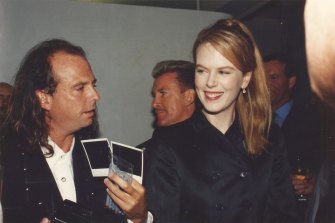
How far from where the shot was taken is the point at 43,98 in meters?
1.38

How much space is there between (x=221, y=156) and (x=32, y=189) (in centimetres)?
64

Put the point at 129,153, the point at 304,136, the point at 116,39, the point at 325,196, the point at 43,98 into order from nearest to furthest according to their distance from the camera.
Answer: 1. the point at 325,196
2. the point at 129,153
3. the point at 43,98
4. the point at 304,136
5. the point at 116,39

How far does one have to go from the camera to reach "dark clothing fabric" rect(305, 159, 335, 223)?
85cm

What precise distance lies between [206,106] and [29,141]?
629mm

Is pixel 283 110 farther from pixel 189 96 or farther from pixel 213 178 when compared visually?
pixel 213 178

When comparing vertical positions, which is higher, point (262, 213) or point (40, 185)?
point (40, 185)

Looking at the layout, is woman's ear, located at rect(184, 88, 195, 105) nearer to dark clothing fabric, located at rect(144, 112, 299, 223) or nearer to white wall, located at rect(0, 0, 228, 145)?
white wall, located at rect(0, 0, 228, 145)

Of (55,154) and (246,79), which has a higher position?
(246,79)

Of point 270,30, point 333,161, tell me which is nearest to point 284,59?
point 270,30

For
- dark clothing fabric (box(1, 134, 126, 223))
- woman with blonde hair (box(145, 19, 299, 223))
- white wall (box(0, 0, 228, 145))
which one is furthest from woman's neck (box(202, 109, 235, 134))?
white wall (box(0, 0, 228, 145))

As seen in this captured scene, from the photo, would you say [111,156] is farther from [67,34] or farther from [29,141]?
[67,34]

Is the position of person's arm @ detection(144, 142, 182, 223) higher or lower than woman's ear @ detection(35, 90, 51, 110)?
lower

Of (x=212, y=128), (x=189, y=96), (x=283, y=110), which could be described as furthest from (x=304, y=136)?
(x=212, y=128)

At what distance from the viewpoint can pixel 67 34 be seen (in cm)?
243
